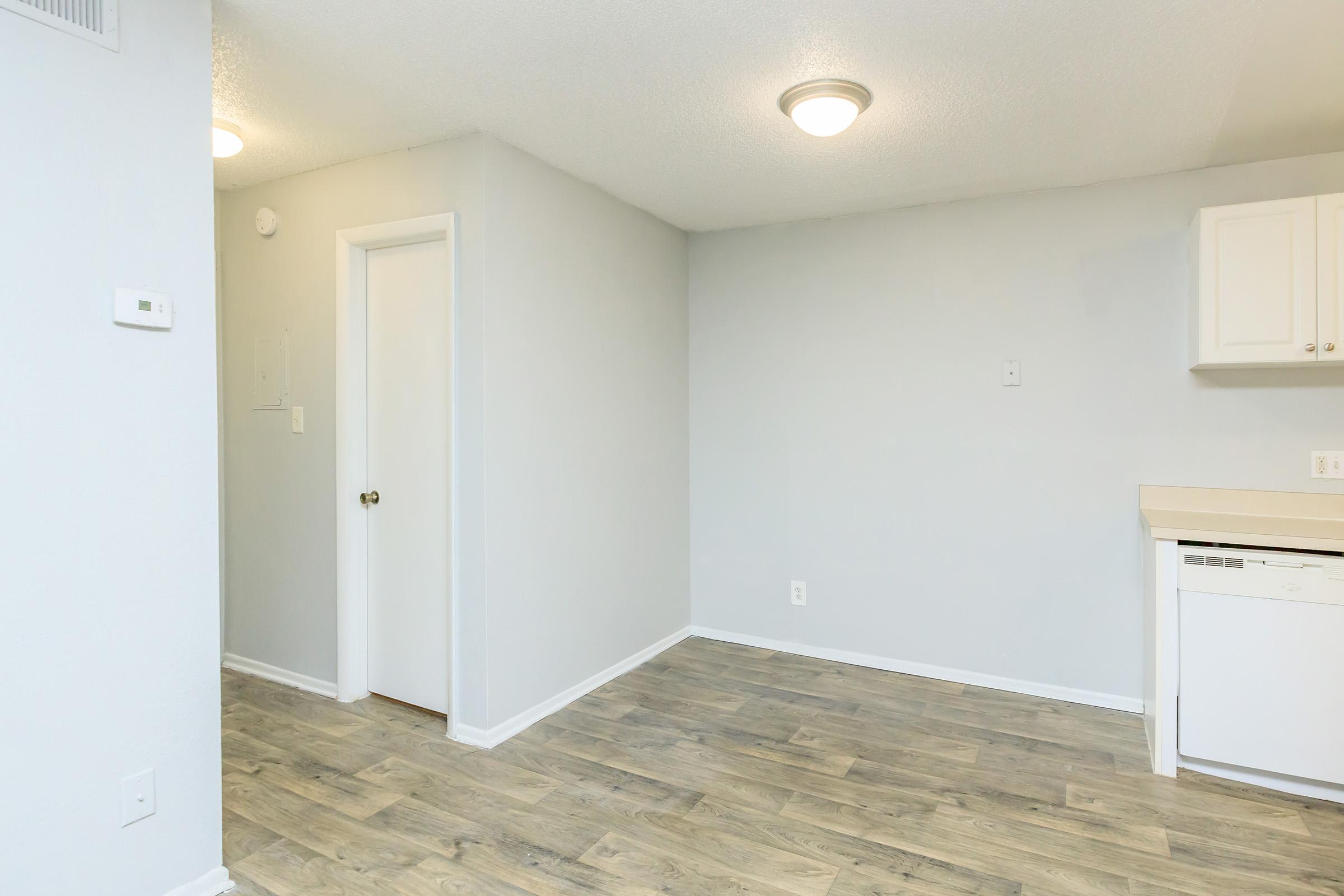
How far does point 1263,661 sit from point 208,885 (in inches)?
134

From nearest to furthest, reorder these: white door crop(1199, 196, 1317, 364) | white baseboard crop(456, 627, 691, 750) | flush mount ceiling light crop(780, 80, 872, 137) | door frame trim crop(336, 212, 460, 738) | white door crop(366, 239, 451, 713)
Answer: flush mount ceiling light crop(780, 80, 872, 137)
white door crop(1199, 196, 1317, 364)
white baseboard crop(456, 627, 691, 750)
white door crop(366, 239, 451, 713)
door frame trim crop(336, 212, 460, 738)

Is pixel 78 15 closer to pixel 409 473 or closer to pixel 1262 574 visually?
pixel 409 473

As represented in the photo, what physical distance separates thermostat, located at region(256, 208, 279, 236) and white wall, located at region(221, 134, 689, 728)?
0.04 metres

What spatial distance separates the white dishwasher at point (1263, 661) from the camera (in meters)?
2.51

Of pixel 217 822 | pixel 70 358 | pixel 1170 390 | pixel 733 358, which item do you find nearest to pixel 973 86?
pixel 1170 390

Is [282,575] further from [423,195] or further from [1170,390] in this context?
[1170,390]

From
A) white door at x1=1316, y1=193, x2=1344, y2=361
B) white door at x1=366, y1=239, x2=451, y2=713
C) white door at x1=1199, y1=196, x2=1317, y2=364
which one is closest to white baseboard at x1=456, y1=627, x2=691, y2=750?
white door at x1=366, y1=239, x2=451, y2=713

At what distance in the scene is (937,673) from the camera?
3793mm

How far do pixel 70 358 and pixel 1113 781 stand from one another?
11.4 feet

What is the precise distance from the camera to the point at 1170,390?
3281mm

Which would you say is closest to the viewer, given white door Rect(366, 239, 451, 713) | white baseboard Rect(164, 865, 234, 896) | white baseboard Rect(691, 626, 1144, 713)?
white baseboard Rect(164, 865, 234, 896)

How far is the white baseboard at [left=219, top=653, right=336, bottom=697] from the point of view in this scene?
11.4 ft

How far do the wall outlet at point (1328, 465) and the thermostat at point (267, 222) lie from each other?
15.4 feet

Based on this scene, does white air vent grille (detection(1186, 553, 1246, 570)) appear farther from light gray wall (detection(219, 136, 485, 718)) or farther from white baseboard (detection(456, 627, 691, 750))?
light gray wall (detection(219, 136, 485, 718))
